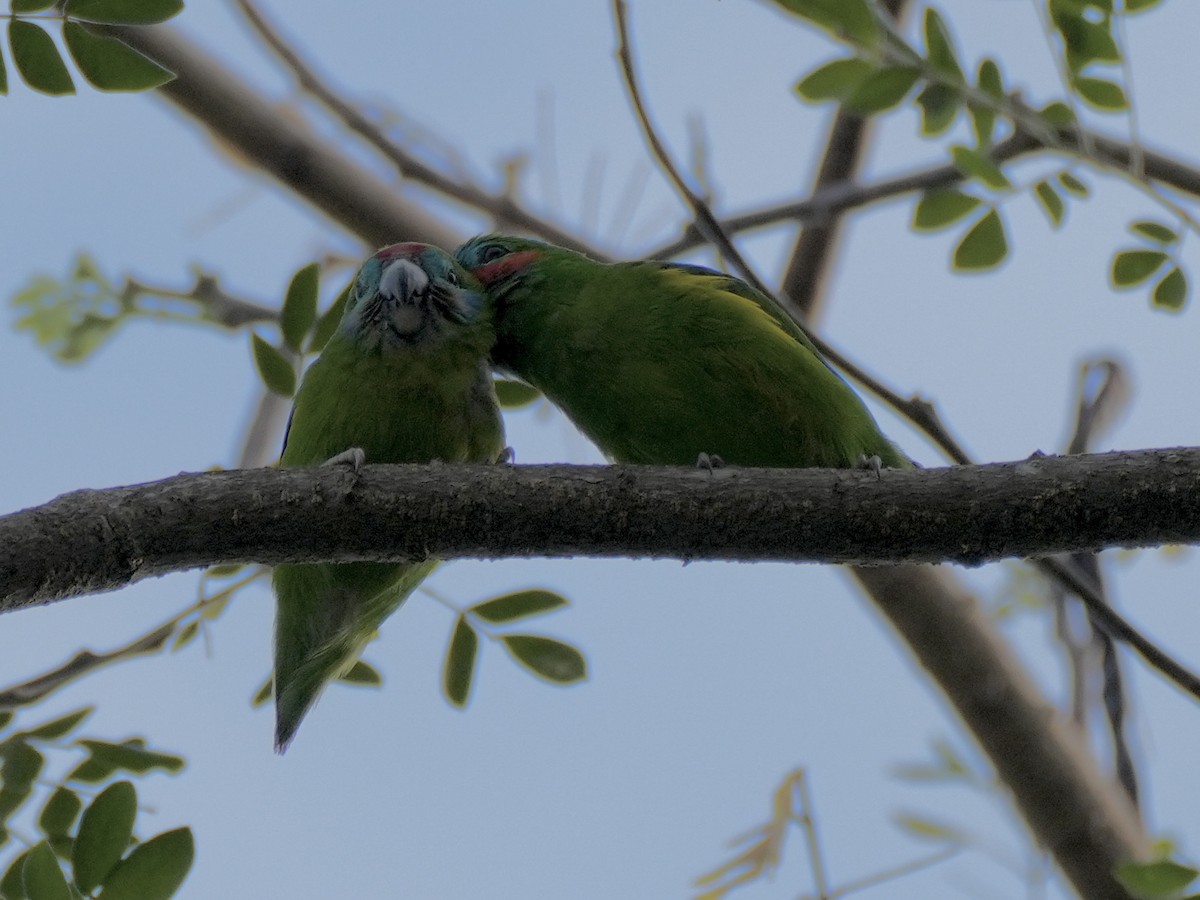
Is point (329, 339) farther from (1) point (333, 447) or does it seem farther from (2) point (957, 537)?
(2) point (957, 537)

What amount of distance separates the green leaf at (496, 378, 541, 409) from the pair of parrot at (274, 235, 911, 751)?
46 mm

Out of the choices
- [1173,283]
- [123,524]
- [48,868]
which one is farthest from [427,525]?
[1173,283]

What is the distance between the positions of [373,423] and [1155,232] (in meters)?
2.14

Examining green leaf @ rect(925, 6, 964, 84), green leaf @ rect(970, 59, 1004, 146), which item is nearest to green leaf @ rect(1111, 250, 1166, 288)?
green leaf @ rect(970, 59, 1004, 146)

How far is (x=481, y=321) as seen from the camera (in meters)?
3.94

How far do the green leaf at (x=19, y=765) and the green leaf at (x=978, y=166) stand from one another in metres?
2.55

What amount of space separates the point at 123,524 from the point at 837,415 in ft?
6.17

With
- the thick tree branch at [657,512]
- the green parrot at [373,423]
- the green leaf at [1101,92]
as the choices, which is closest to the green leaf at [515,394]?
the green parrot at [373,423]

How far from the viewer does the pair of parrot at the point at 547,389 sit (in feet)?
11.5

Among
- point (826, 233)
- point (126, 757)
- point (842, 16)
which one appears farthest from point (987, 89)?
point (126, 757)

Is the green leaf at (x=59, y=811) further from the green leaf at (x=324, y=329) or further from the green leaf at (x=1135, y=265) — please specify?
the green leaf at (x=1135, y=265)

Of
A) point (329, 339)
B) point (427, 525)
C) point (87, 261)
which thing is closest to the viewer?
point (427, 525)

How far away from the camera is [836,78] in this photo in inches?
128

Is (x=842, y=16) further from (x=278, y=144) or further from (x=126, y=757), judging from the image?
(x=278, y=144)
